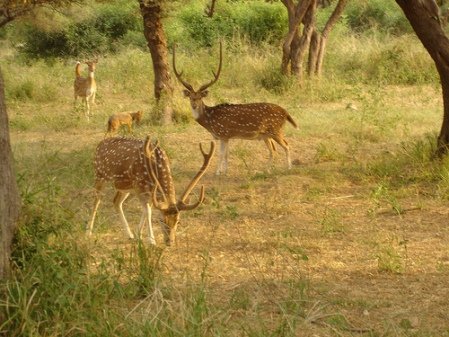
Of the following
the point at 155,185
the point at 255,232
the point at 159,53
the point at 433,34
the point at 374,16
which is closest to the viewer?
the point at 155,185

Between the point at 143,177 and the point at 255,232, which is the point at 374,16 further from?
the point at 143,177

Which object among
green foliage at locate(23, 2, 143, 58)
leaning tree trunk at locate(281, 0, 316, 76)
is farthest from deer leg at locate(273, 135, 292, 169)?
green foliage at locate(23, 2, 143, 58)

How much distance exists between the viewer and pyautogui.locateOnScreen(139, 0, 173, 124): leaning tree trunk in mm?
14671

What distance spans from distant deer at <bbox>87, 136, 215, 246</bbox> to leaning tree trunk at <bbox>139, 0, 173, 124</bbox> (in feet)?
20.1

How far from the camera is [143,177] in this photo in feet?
27.2

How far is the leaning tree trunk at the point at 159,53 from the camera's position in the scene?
48.1 ft

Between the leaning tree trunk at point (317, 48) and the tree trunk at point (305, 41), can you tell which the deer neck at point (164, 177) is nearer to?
the tree trunk at point (305, 41)

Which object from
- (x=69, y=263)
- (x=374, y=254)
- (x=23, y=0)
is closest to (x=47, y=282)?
(x=69, y=263)

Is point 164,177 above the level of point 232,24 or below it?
below

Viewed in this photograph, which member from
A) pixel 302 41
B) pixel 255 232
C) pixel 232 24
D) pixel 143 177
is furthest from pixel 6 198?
pixel 232 24

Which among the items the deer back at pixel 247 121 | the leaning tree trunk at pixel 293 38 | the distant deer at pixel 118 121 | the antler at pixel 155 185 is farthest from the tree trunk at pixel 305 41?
the antler at pixel 155 185

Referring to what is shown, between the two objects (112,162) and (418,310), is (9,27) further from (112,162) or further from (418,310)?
(418,310)

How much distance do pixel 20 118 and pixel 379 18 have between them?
20440mm

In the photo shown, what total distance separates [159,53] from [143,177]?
7.11 m
